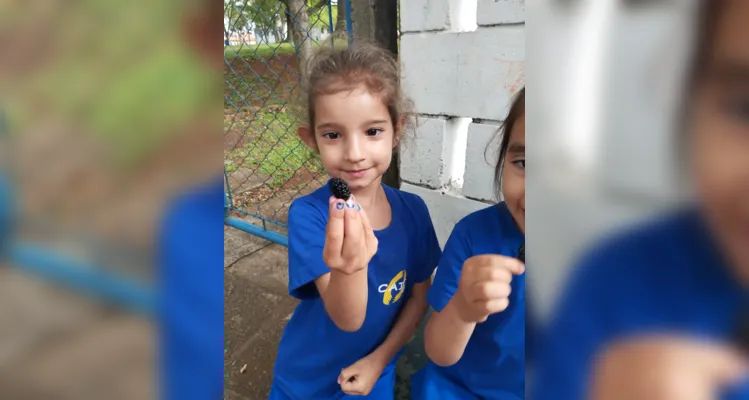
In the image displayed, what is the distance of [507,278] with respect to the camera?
52 centimetres

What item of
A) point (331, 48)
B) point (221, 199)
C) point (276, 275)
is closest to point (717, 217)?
point (221, 199)

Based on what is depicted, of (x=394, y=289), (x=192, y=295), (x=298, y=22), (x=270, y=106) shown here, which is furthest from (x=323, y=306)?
(x=270, y=106)

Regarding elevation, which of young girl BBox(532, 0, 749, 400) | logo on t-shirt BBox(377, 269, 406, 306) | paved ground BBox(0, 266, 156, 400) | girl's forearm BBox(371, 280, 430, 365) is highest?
young girl BBox(532, 0, 749, 400)

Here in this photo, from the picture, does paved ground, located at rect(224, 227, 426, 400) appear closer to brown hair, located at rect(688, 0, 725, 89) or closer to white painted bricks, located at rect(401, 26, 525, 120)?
white painted bricks, located at rect(401, 26, 525, 120)

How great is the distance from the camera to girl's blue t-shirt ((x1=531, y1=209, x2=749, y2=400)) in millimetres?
136

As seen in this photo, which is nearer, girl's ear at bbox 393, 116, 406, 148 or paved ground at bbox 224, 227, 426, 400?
girl's ear at bbox 393, 116, 406, 148

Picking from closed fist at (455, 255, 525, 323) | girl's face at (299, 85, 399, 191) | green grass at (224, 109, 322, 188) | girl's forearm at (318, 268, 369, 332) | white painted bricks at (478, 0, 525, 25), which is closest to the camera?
closed fist at (455, 255, 525, 323)

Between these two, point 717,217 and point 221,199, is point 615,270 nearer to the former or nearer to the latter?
point 717,217

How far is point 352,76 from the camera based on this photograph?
1.04m

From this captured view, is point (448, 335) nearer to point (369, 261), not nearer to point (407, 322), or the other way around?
point (369, 261)

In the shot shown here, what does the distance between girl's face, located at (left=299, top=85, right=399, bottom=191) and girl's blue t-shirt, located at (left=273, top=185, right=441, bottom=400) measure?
9 cm

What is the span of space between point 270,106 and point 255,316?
4.19 ft

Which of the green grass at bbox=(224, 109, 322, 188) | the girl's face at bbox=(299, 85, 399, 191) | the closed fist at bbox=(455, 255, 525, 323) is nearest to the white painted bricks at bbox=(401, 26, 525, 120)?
the girl's face at bbox=(299, 85, 399, 191)

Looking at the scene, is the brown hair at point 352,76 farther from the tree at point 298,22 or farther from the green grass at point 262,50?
the green grass at point 262,50
